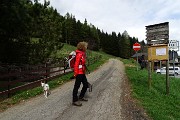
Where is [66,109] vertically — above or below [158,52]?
below

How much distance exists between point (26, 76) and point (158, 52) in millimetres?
7009

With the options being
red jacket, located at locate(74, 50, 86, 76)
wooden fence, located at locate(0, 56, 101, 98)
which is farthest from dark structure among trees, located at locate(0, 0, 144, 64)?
red jacket, located at locate(74, 50, 86, 76)

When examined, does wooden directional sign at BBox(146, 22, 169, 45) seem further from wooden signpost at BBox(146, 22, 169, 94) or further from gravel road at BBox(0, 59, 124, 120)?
gravel road at BBox(0, 59, 124, 120)

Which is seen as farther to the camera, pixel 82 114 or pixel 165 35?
pixel 165 35

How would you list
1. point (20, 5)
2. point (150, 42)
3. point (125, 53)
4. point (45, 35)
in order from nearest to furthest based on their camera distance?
point (150, 42) < point (20, 5) < point (45, 35) < point (125, 53)

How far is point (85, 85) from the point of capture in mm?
10359

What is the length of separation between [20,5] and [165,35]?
1190 centimetres

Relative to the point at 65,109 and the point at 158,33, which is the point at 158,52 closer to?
the point at 158,33

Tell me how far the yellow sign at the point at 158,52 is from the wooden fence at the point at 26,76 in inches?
234

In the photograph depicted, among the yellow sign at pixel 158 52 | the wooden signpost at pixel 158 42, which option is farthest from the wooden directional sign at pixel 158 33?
the yellow sign at pixel 158 52

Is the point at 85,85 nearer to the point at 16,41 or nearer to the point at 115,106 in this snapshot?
the point at 115,106

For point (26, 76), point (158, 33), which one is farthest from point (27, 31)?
point (158, 33)

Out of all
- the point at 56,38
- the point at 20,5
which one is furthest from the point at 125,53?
the point at 20,5

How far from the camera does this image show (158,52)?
14508 mm
